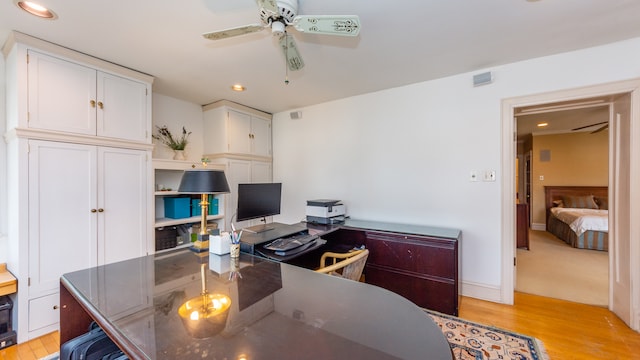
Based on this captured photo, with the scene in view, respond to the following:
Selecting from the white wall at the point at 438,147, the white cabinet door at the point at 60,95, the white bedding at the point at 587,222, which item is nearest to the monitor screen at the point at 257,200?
the white wall at the point at 438,147

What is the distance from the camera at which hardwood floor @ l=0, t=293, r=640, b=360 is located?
1906 mm

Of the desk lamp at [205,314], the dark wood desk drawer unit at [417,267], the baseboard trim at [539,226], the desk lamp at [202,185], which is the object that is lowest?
the baseboard trim at [539,226]

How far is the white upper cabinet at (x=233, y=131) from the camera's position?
356 centimetres

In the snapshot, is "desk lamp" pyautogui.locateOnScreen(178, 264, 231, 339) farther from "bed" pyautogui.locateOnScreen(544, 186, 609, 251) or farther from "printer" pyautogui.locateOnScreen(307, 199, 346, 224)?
"bed" pyautogui.locateOnScreen(544, 186, 609, 251)

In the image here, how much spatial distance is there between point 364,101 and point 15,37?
322 cm

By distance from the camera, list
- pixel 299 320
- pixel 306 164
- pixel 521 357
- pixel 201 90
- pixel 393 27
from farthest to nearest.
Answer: pixel 306 164, pixel 201 90, pixel 393 27, pixel 521 357, pixel 299 320

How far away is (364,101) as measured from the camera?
11.1 ft

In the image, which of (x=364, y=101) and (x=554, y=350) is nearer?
(x=554, y=350)

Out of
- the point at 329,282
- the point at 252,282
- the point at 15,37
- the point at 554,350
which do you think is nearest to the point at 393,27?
the point at 329,282

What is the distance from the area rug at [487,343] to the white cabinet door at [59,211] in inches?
119

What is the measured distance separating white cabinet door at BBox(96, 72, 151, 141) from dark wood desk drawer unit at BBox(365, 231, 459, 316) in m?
2.64

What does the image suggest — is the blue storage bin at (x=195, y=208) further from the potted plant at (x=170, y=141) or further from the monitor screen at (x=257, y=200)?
the monitor screen at (x=257, y=200)

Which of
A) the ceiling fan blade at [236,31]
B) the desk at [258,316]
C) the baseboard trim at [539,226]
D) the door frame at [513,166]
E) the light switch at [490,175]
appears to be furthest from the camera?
the baseboard trim at [539,226]

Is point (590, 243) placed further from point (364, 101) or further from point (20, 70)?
point (20, 70)
